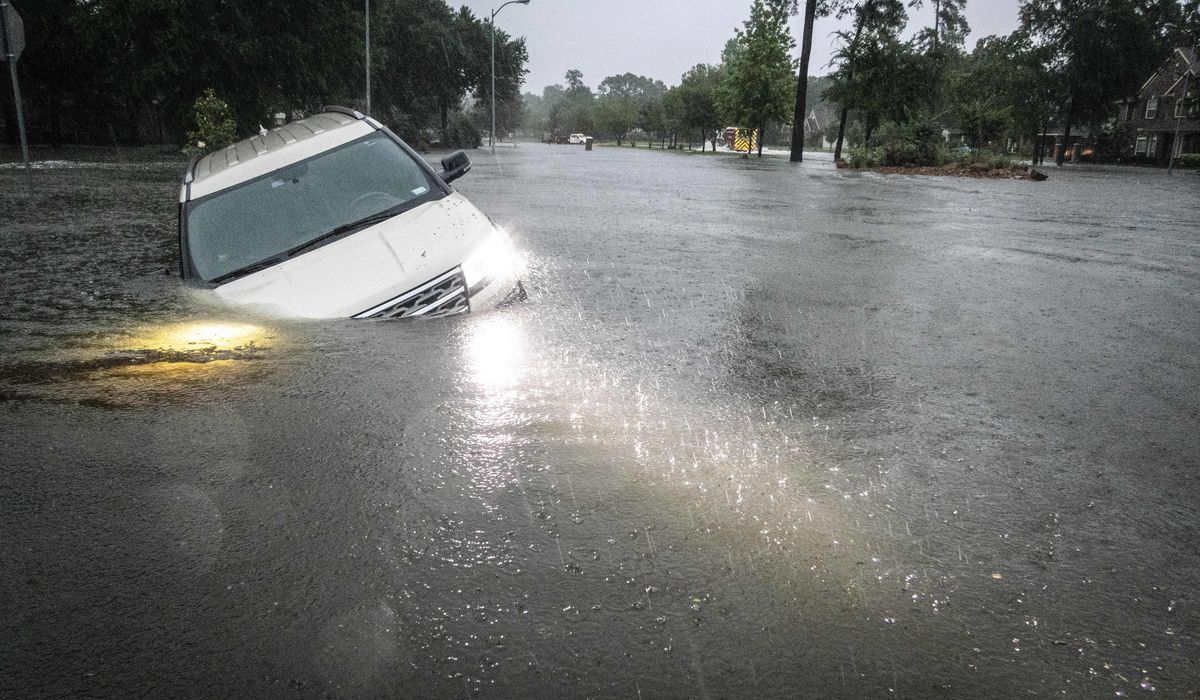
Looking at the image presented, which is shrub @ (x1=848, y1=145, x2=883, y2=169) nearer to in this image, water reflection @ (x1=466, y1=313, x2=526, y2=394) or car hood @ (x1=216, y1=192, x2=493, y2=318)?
car hood @ (x1=216, y1=192, x2=493, y2=318)

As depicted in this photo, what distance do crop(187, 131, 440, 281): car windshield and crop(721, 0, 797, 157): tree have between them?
153 feet

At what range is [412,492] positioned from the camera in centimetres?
291

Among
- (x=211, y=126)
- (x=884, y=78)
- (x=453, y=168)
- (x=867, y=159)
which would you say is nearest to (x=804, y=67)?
(x=884, y=78)

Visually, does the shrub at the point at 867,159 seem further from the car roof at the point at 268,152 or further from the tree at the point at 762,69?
the car roof at the point at 268,152

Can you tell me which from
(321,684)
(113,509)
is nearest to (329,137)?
(113,509)

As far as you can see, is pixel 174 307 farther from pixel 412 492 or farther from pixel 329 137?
pixel 412 492

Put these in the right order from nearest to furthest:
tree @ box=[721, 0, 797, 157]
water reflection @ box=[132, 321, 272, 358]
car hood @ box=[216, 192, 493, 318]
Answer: water reflection @ box=[132, 321, 272, 358], car hood @ box=[216, 192, 493, 318], tree @ box=[721, 0, 797, 157]

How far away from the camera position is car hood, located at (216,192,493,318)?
194 inches

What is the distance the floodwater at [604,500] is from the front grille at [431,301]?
0.38 ft

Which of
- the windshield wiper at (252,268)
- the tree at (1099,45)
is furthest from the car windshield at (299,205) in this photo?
the tree at (1099,45)

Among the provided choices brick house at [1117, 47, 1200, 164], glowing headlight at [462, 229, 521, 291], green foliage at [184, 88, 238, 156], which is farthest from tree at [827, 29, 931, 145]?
glowing headlight at [462, 229, 521, 291]

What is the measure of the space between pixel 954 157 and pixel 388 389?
33285mm

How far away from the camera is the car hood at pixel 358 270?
4934mm

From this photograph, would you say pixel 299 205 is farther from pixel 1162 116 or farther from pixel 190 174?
pixel 1162 116
